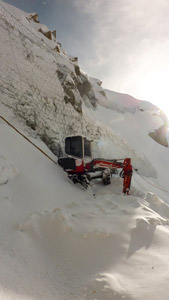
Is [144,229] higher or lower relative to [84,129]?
lower

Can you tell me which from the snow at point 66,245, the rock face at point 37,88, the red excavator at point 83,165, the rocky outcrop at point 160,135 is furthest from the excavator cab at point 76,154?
the rocky outcrop at point 160,135

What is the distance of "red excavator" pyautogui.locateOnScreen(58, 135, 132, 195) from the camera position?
20.3 feet

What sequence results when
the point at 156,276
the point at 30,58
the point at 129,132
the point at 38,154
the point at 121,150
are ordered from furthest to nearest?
the point at 129,132
the point at 121,150
the point at 30,58
the point at 38,154
the point at 156,276

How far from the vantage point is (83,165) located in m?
6.21

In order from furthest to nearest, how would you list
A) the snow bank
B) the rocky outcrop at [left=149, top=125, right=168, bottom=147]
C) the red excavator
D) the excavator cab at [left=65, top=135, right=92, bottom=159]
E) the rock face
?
the rocky outcrop at [left=149, top=125, right=168, bottom=147] < the rock face < the excavator cab at [left=65, top=135, right=92, bottom=159] < the red excavator < the snow bank

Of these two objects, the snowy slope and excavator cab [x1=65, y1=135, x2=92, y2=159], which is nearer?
the snowy slope

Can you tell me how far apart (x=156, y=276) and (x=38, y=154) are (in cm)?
505

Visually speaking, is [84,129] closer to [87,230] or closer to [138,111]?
[87,230]

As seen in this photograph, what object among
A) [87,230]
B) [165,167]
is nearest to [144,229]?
[87,230]

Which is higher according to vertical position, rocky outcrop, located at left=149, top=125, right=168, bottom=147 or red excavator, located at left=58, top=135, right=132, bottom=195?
rocky outcrop, located at left=149, top=125, right=168, bottom=147

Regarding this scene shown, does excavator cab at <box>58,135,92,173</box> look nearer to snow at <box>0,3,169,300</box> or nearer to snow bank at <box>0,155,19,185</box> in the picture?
snow at <box>0,3,169,300</box>

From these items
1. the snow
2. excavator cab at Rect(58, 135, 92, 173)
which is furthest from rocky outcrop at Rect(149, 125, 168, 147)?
the snow

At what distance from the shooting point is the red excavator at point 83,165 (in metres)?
6.18

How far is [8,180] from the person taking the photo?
3.72m
